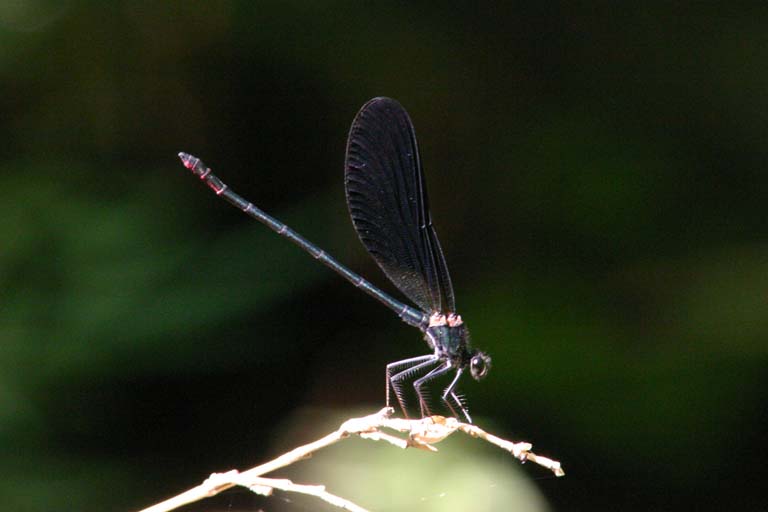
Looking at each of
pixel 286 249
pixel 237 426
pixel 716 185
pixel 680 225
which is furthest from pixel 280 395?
pixel 716 185

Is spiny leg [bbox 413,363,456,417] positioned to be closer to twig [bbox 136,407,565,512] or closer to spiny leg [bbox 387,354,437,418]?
spiny leg [bbox 387,354,437,418]

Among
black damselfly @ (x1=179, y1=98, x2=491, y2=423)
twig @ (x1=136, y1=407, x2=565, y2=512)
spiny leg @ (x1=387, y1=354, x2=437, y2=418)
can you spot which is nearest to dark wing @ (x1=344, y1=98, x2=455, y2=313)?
black damselfly @ (x1=179, y1=98, x2=491, y2=423)

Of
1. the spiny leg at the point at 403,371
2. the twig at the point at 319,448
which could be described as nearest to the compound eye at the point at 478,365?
the spiny leg at the point at 403,371

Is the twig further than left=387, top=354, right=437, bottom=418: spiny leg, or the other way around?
left=387, top=354, right=437, bottom=418: spiny leg

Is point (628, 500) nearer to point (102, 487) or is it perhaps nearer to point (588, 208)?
point (588, 208)

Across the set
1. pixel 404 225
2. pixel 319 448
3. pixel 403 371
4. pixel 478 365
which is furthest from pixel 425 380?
pixel 319 448

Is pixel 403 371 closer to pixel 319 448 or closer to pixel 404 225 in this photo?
pixel 404 225

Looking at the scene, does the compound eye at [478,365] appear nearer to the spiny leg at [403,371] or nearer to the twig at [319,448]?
the spiny leg at [403,371]

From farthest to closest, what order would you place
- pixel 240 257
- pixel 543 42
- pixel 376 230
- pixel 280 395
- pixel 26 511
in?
pixel 543 42 → pixel 280 395 → pixel 240 257 → pixel 26 511 → pixel 376 230
